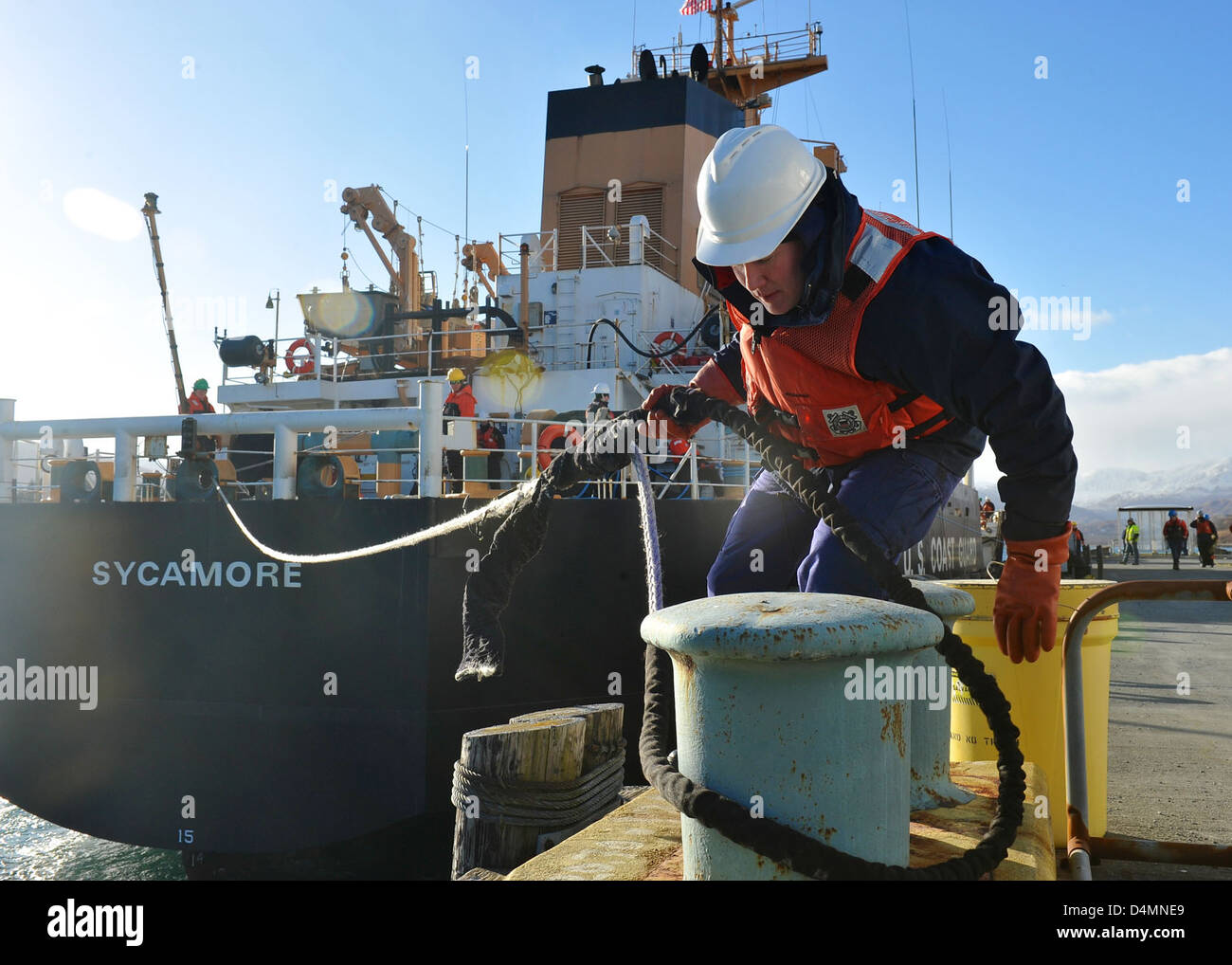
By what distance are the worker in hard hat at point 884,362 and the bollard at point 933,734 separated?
259 millimetres

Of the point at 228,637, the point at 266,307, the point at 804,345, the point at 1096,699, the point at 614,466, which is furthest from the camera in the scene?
the point at 266,307

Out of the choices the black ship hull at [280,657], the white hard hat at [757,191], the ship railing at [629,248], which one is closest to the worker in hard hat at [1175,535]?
the ship railing at [629,248]

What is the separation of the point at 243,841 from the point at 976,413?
5500mm

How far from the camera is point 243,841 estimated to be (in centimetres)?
578

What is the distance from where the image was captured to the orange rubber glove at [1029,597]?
210 centimetres

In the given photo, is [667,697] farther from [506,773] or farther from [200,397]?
[200,397]

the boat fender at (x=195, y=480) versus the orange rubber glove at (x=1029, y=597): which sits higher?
the boat fender at (x=195, y=480)

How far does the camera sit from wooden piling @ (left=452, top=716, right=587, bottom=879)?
3.38 m

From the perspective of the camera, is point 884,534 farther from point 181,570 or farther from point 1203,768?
point 181,570

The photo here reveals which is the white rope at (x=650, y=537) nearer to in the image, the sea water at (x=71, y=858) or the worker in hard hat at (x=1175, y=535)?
the sea water at (x=71, y=858)

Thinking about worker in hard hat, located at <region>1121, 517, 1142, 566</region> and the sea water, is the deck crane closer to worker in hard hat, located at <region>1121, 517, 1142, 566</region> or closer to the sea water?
the sea water

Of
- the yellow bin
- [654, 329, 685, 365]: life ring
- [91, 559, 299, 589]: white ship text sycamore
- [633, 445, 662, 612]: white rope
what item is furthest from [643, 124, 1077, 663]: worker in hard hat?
[654, 329, 685, 365]: life ring

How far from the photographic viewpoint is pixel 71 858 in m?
8.45
